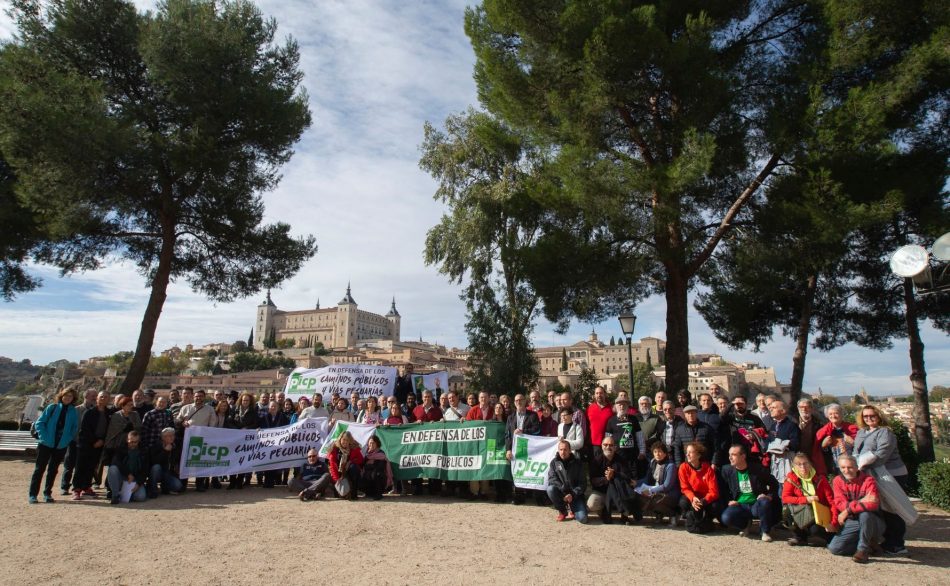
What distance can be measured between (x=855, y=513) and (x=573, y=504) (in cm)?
297

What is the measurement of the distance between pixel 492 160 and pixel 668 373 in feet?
35.7

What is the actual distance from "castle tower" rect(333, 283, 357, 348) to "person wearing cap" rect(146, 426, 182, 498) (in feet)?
500

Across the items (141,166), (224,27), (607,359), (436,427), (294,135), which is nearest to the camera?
(436,427)

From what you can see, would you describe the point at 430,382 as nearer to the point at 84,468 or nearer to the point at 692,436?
the point at 84,468

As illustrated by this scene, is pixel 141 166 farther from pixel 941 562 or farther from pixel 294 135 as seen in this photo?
pixel 941 562

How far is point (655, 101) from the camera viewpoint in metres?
12.4

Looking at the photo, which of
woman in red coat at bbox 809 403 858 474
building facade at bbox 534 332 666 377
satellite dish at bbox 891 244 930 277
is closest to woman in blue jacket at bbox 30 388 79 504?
woman in red coat at bbox 809 403 858 474

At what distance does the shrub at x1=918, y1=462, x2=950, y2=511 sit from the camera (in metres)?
7.88

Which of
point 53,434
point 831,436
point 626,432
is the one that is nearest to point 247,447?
point 53,434

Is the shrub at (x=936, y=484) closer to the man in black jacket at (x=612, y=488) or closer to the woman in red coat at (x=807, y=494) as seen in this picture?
the woman in red coat at (x=807, y=494)

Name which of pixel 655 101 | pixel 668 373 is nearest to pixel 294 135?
pixel 655 101

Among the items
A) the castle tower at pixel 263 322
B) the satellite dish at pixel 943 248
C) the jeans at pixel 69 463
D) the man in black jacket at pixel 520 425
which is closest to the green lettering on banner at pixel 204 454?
the jeans at pixel 69 463

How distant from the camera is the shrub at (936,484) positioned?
310 inches

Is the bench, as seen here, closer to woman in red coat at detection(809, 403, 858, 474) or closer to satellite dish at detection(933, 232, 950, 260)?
woman in red coat at detection(809, 403, 858, 474)
